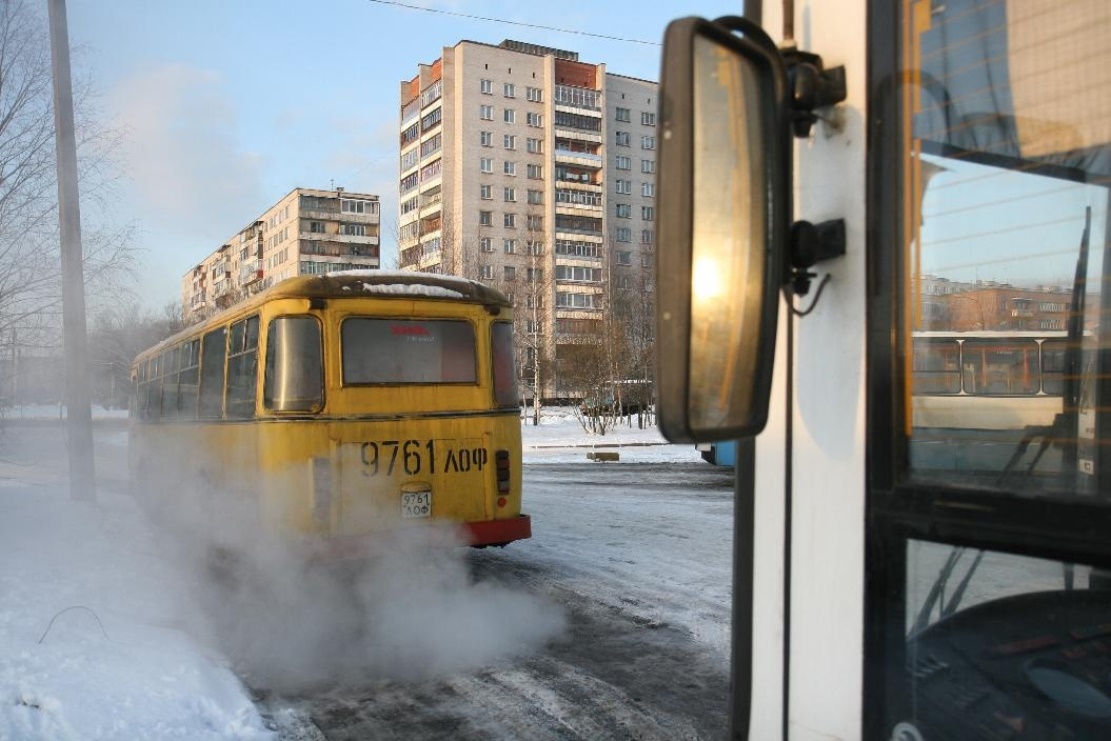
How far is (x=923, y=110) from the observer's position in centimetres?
128

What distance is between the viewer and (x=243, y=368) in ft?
26.4

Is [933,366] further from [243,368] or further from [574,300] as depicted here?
[574,300]

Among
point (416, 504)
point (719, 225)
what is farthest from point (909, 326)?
point (416, 504)

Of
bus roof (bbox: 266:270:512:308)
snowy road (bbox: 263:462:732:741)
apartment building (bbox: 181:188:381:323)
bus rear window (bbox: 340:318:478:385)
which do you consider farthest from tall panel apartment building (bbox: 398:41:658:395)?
bus rear window (bbox: 340:318:478:385)

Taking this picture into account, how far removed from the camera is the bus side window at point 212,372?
8781 mm

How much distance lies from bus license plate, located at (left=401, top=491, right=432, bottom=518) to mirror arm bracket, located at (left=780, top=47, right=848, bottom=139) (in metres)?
6.41

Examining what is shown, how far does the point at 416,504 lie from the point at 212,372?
10.8ft

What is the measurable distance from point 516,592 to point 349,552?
4.85ft

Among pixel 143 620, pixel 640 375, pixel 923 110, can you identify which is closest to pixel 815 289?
pixel 923 110

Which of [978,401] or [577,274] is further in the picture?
[577,274]

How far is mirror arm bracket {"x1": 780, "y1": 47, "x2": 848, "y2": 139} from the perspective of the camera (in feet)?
4.44

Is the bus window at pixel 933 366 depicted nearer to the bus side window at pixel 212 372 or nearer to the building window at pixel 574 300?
the bus side window at pixel 212 372

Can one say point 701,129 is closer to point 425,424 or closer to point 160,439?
point 425,424

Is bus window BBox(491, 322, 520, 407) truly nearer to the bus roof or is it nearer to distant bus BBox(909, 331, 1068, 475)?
the bus roof
